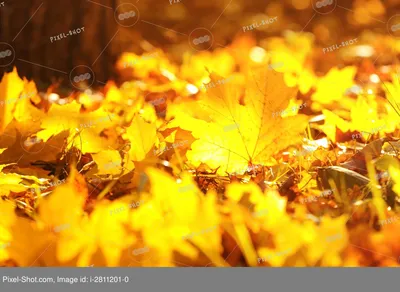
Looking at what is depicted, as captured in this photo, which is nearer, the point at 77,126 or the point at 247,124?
the point at 247,124

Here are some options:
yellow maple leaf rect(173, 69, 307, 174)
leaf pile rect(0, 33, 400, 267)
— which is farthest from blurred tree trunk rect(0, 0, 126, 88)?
yellow maple leaf rect(173, 69, 307, 174)

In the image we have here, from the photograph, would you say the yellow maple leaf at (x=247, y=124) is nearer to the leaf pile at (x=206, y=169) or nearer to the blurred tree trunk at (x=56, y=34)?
the leaf pile at (x=206, y=169)

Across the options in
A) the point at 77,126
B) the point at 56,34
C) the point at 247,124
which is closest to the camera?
the point at 247,124

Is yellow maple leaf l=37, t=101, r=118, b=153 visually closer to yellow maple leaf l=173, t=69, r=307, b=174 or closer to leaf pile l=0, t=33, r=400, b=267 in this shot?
leaf pile l=0, t=33, r=400, b=267

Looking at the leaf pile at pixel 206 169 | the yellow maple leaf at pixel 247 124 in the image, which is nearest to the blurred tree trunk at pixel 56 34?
the leaf pile at pixel 206 169

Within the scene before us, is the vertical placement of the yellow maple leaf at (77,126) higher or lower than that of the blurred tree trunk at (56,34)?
lower

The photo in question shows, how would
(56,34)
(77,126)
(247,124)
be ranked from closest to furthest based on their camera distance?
1. (247,124)
2. (77,126)
3. (56,34)

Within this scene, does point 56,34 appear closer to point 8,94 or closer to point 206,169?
point 8,94

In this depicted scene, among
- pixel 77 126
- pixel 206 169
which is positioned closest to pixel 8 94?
pixel 77 126

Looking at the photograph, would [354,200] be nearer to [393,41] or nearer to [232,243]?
[232,243]

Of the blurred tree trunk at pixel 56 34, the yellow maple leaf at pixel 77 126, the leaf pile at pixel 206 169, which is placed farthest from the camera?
the blurred tree trunk at pixel 56 34

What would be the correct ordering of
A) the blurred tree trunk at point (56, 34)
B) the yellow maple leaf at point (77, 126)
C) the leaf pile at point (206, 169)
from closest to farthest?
the leaf pile at point (206, 169), the yellow maple leaf at point (77, 126), the blurred tree trunk at point (56, 34)

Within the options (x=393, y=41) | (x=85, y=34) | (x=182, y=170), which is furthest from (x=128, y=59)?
(x=393, y=41)
